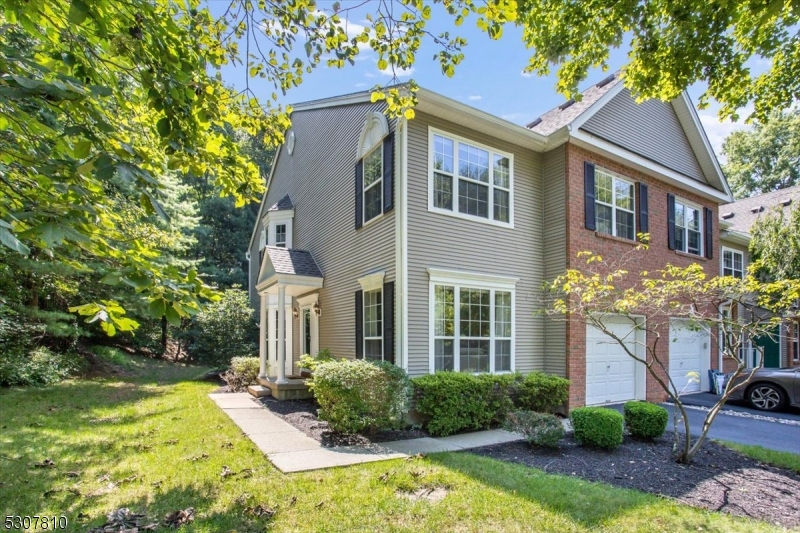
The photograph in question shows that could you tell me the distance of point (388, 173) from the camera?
888 cm

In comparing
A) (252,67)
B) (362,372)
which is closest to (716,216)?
(362,372)

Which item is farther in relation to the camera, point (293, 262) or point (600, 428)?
point (293, 262)

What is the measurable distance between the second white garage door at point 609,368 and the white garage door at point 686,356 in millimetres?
1769

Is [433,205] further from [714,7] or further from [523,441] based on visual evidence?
[714,7]

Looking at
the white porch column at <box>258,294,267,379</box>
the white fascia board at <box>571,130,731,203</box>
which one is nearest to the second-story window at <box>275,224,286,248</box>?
the white porch column at <box>258,294,267,379</box>

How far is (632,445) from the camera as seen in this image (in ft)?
23.8

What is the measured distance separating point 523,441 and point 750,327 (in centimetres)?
367

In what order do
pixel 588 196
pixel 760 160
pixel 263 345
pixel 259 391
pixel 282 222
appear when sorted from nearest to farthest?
pixel 588 196
pixel 259 391
pixel 263 345
pixel 282 222
pixel 760 160

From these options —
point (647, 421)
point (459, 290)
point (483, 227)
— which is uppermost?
point (483, 227)

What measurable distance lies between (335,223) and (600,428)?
7.59 meters

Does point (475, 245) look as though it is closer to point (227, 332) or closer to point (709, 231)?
point (709, 231)

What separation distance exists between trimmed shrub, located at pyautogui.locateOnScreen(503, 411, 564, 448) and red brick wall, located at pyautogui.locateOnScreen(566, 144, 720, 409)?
291cm

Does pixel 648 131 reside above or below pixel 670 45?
above

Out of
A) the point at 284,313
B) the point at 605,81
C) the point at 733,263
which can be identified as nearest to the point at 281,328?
the point at 284,313
